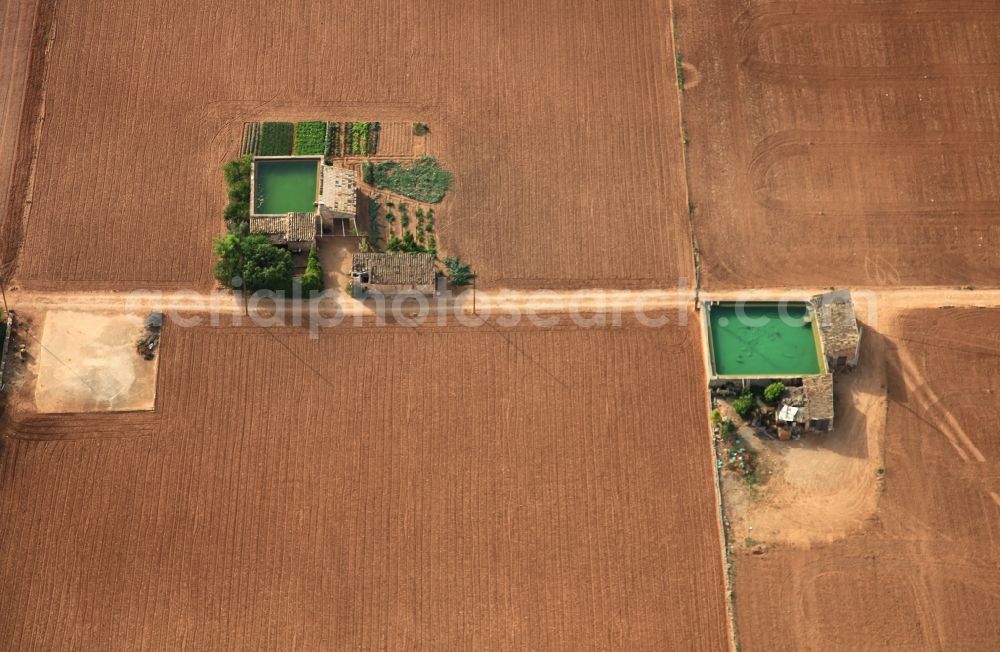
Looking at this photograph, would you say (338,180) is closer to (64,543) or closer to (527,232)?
(527,232)

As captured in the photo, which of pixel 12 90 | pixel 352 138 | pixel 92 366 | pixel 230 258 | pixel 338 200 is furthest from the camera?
pixel 12 90

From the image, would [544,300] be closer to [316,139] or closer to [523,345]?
[523,345]

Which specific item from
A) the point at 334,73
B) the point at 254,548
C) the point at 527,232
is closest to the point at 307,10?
the point at 334,73

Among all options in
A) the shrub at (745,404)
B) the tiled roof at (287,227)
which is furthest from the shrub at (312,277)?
the shrub at (745,404)

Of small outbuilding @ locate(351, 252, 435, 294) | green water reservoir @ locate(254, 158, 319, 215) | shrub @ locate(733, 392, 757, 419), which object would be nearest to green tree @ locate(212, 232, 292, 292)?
green water reservoir @ locate(254, 158, 319, 215)

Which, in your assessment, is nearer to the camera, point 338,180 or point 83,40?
point 338,180

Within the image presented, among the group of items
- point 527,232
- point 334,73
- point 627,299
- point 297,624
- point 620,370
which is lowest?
point 297,624

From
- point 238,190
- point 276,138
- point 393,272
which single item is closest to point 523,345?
point 393,272
